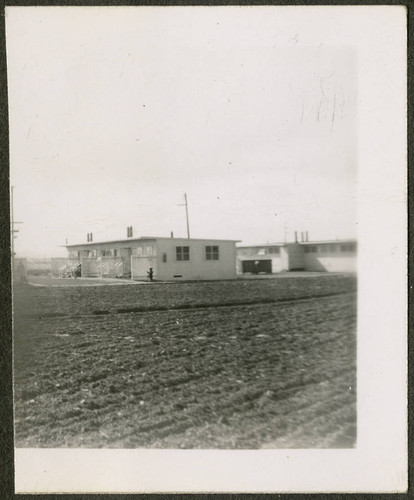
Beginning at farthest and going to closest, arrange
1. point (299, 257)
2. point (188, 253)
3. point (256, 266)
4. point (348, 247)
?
1. point (256, 266)
2. point (188, 253)
3. point (299, 257)
4. point (348, 247)

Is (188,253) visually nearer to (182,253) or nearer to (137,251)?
(182,253)

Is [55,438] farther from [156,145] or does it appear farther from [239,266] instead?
[156,145]

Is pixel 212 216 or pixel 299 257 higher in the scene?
pixel 212 216

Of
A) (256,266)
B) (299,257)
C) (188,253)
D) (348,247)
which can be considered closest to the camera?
(348,247)

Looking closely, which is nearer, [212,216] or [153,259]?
[212,216]

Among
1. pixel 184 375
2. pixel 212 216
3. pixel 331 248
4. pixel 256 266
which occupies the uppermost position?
pixel 212 216

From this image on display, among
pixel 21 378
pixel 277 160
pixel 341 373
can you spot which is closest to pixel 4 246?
pixel 21 378

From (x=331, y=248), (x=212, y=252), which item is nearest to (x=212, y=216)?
(x=212, y=252)

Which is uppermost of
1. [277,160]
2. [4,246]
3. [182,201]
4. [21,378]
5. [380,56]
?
[380,56]
